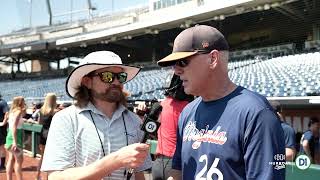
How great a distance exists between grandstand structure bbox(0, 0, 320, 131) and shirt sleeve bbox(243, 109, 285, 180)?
239 inches

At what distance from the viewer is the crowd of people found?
1.69 m

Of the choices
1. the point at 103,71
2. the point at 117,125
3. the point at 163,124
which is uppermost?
the point at 103,71

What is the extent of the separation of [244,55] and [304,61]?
6130 millimetres

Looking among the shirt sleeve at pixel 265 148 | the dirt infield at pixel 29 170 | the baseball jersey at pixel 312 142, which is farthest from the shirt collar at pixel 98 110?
the dirt infield at pixel 29 170

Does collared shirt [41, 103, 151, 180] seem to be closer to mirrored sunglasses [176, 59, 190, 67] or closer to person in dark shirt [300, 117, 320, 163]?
mirrored sunglasses [176, 59, 190, 67]

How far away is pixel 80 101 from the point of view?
2377mm

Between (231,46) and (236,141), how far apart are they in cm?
2391

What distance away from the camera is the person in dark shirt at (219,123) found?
5.43 ft

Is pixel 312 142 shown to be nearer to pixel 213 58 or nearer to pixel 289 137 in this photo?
pixel 289 137

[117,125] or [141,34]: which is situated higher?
[141,34]

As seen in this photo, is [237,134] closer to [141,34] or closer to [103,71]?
[103,71]

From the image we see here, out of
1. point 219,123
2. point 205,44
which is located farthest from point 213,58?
point 219,123

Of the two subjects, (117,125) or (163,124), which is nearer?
(117,125)

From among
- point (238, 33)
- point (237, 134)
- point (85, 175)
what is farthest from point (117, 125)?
point (238, 33)
